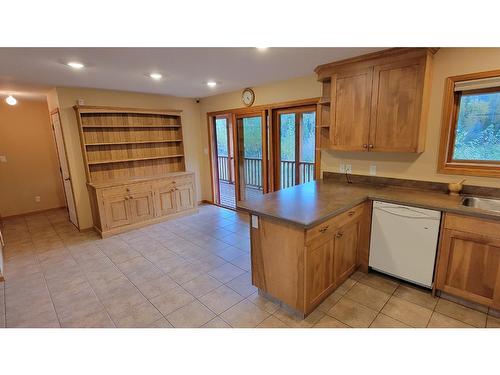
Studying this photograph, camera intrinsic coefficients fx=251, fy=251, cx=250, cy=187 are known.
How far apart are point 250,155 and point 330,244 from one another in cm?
298

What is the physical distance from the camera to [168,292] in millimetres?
2510

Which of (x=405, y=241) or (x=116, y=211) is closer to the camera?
(x=405, y=241)

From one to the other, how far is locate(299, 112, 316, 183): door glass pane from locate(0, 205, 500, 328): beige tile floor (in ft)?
4.49

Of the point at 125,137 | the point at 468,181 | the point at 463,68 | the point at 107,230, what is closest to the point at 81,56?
the point at 125,137

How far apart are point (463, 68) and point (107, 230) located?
4.79 metres

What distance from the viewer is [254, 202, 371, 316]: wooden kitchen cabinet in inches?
77.1

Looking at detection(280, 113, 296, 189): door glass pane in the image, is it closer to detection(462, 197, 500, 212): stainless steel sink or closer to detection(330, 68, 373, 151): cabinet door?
detection(330, 68, 373, 151): cabinet door

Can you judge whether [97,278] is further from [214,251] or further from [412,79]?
[412,79]

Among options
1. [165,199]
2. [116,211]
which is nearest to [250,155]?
[165,199]

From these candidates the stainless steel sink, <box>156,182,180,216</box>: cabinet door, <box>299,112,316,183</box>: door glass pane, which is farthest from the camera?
<box>156,182,180,216</box>: cabinet door

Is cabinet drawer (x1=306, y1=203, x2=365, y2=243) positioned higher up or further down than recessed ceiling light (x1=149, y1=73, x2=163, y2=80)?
further down

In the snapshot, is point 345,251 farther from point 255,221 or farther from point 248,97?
point 248,97

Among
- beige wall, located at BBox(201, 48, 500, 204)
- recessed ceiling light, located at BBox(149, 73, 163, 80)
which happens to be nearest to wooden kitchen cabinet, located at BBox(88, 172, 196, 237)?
recessed ceiling light, located at BBox(149, 73, 163, 80)

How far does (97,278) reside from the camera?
2.81 meters
